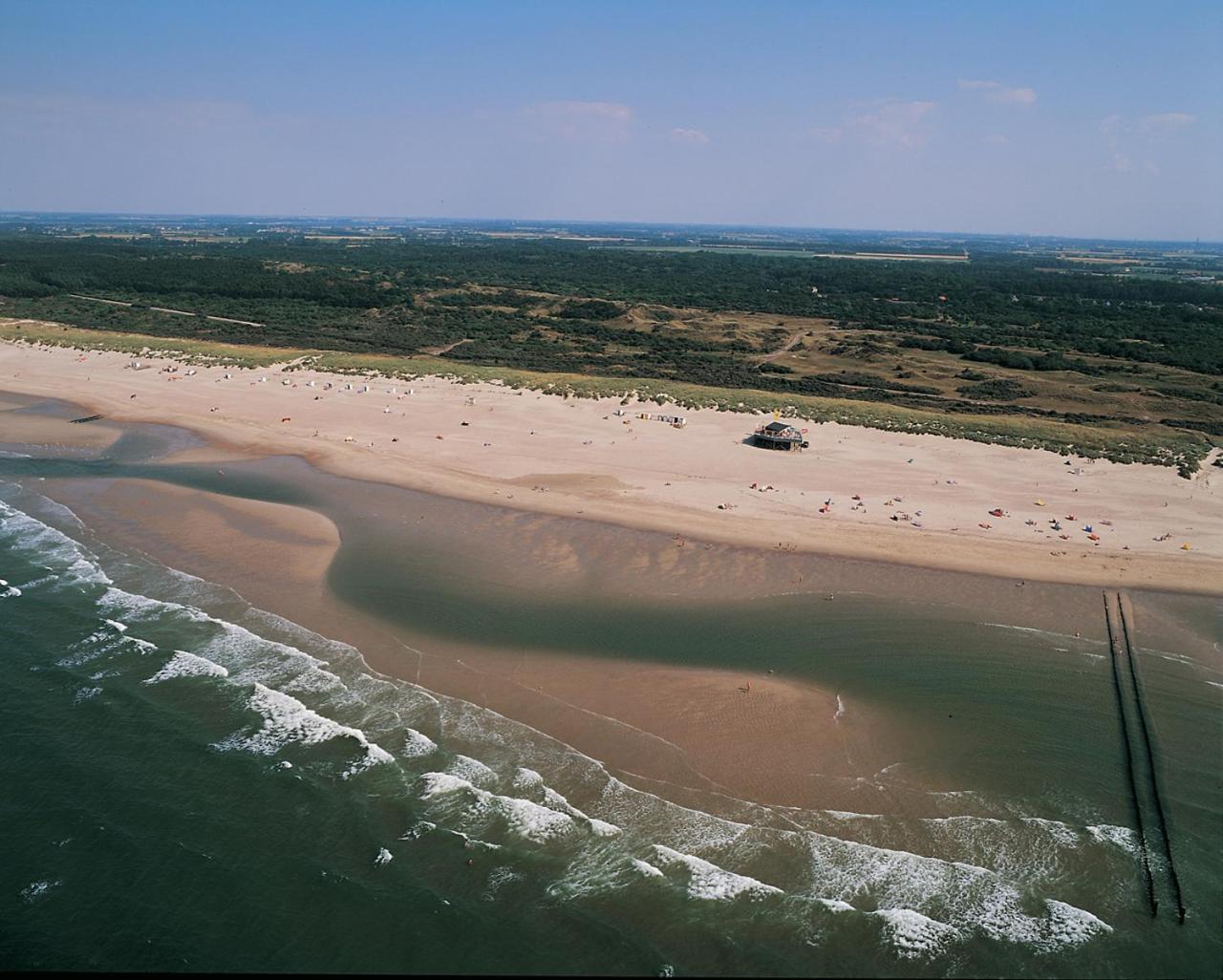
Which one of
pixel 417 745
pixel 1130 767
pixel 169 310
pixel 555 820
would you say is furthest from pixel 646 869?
pixel 169 310

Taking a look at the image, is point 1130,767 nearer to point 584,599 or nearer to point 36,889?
point 584,599

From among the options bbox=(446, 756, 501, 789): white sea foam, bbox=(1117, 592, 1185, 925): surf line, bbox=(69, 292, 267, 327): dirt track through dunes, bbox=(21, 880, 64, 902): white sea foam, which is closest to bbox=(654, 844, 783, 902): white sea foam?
bbox=(446, 756, 501, 789): white sea foam

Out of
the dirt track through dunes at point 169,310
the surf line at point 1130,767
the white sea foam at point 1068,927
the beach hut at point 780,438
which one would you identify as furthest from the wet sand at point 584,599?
the dirt track through dunes at point 169,310

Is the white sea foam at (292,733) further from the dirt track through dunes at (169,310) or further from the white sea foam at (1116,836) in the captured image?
the dirt track through dunes at (169,310)

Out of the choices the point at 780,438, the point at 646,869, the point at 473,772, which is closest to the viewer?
the point at 646,869

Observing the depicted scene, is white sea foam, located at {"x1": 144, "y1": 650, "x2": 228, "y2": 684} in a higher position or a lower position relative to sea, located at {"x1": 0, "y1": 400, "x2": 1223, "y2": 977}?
higher

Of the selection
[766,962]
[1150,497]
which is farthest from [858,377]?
[766,962]

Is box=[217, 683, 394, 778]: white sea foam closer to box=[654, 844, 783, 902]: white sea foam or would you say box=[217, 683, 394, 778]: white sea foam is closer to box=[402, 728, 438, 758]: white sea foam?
box=[402, 728, 438, 758]: white sea foam
